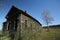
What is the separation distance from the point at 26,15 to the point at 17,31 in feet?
12.3

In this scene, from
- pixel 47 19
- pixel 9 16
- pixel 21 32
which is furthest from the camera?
pixel 47 19

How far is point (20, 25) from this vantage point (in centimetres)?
2092

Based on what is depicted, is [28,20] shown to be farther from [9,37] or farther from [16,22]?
[9,37]

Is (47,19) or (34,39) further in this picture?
(47,19)

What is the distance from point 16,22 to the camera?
22266mm

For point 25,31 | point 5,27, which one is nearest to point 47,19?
point 5,27

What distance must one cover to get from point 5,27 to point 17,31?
659 centimetres

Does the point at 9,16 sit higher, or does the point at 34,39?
the point at 9,16

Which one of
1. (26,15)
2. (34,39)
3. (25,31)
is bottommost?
(34,39)

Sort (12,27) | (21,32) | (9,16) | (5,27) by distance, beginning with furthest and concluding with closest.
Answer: (5,27)
(9,16)
(12,27)
(21,32)

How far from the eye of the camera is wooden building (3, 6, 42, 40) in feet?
64.9

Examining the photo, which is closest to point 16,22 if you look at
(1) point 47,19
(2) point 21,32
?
(2) point 21,32

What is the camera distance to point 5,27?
26.6 meters

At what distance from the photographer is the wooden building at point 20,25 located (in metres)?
19.8
